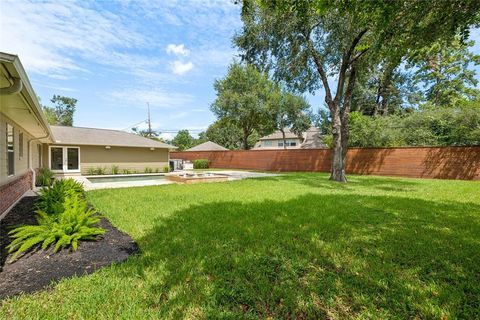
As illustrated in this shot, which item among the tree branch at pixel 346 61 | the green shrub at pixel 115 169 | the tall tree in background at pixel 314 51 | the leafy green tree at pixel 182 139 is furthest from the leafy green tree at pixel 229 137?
the tree branch at pixel 346 61

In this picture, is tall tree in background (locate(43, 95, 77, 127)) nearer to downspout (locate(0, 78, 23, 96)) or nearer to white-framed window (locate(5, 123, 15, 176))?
white-framed window (locate(5, 123, 15, 176))

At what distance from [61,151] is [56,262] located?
52.1 ft

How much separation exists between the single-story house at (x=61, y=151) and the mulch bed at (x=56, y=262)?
2.81 meters

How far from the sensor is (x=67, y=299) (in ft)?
7.66

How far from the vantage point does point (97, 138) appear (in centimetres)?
1706

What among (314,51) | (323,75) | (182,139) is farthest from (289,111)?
(182,139)

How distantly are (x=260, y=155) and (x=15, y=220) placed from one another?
59.1 ft

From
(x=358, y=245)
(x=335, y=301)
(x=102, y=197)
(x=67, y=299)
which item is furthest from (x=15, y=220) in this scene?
(x=358, y=245)

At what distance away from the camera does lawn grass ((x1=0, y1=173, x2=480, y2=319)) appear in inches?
88.0

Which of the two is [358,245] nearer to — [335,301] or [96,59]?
[335,301]

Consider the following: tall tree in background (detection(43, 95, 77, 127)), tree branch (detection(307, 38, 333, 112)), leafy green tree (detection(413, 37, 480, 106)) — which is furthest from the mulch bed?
tall tree in background (detection(43, 95, 77, 127))

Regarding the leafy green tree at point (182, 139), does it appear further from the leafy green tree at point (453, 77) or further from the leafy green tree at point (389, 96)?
the leafy green tree at point (453, 77)

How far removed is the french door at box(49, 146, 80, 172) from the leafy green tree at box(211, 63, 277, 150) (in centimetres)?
1453

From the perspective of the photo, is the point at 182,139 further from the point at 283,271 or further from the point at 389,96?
the point at 283,271
